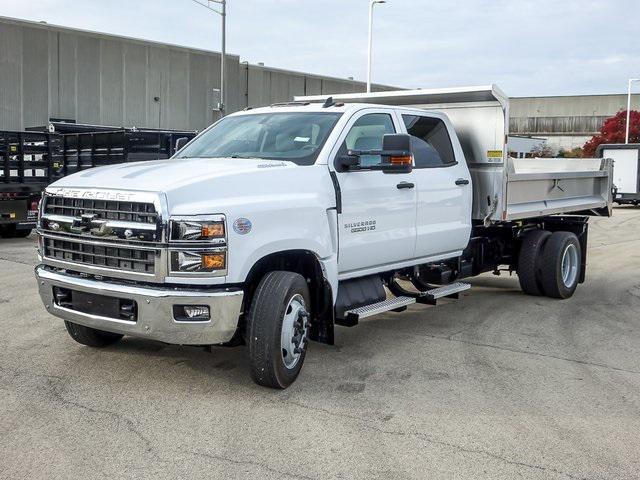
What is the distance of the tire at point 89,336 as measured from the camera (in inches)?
251

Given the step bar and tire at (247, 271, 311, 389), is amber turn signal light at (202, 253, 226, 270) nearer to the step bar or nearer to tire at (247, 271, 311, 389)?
tire at (247, 271, 311, 389)

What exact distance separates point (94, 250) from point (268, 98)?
4767 cm

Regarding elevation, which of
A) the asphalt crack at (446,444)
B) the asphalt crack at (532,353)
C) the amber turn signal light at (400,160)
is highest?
the amber turn signal light at (400,160)

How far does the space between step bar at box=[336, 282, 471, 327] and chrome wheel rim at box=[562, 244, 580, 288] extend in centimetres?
232

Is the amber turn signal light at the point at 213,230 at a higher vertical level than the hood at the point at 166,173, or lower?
lower

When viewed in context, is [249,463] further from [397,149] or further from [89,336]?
[397,149]

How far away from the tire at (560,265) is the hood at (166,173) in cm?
483

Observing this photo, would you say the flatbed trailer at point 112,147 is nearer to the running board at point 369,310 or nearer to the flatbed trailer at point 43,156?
the flatbed trailer at point 43,156

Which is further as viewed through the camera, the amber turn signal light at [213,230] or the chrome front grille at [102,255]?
the chrome front grille at [102,255]

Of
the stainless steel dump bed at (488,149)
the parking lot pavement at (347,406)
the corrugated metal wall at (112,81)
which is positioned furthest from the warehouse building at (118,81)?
the parking lot pavement at (347,406)

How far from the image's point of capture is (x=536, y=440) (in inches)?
185

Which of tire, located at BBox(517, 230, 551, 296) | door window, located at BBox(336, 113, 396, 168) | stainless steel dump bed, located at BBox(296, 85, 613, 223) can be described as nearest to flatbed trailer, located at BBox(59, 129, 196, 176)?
stainless steel dump bed, located at BBox(296, 85, 613, 223)

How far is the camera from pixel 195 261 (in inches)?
196

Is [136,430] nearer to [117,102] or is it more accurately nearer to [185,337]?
[185,337]
